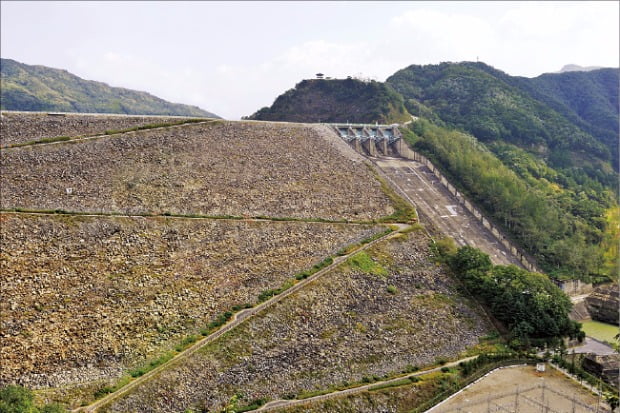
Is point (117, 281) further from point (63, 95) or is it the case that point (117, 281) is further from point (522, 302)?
point (63, 95)

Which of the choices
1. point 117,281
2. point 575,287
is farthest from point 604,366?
point 117,281

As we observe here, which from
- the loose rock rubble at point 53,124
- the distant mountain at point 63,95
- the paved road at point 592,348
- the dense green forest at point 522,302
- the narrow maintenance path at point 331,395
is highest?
the distant mountain at point 63,95

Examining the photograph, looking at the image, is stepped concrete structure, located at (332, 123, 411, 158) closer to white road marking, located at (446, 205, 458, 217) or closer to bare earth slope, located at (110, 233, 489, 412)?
white road marking, located at (446, 205, 458, 217)

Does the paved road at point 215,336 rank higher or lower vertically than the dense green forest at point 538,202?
lower

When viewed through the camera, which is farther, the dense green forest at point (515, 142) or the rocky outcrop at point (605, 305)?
the dense green forest at point (515, 142)

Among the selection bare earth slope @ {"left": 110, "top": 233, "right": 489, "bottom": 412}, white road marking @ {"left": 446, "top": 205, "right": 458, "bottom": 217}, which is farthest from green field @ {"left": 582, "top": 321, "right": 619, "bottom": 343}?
white road marking @ {"left": 446, "top": 205, "right": 458, "bottom": 217}

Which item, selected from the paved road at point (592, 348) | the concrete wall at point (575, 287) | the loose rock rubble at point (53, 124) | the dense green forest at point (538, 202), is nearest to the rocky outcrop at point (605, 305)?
the concrete wall at point (575, 287)

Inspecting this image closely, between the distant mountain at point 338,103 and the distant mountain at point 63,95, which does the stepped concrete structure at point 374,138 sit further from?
the distant mountain at point 63,95

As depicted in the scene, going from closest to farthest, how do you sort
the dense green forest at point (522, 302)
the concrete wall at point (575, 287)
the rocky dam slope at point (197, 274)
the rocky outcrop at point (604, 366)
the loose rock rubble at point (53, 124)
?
the rocky dam slope at point (197, 274)
the rocky outcrop at point (604, 366)
the dense green forest at point (522, 302)
the loose rock rubble at point (53, 124)
the concrete wall at point (575, 287)
